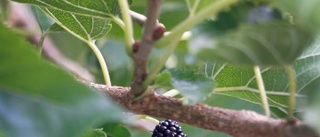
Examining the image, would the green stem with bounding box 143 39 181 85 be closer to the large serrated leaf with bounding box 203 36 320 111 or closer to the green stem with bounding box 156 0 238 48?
the green stem with bounding box 156 0 238 48

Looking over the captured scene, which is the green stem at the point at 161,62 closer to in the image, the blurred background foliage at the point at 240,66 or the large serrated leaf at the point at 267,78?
the blurred background foliage at the point at 240,66

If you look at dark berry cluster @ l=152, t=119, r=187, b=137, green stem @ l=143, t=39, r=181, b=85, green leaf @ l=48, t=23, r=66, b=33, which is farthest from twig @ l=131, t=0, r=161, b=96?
green leaf @ l=48, t=23, r=66, b=33

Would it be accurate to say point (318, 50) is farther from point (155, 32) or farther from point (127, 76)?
point (127, 76)

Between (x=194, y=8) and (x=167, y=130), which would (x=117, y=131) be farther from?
(x=194, y=8)

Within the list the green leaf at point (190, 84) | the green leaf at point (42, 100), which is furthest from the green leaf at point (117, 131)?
the green leaf at point (42, 100)

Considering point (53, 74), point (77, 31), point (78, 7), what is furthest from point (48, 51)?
point (53, 74)

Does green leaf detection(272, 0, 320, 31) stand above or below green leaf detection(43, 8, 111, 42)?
below

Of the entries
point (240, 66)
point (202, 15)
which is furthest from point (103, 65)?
point (202, 15)
